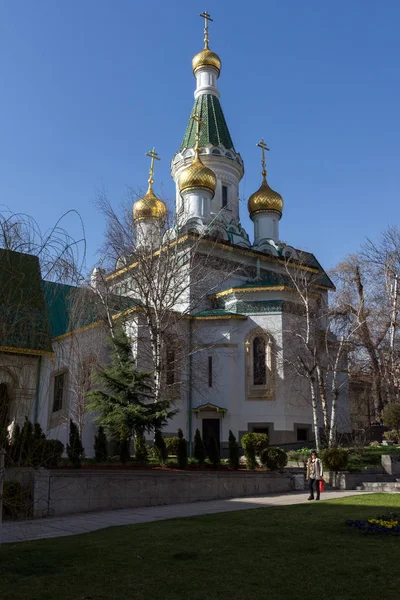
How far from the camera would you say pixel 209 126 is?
123ft

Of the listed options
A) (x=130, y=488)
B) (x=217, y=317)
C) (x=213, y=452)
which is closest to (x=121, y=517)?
(x=130, y=488)

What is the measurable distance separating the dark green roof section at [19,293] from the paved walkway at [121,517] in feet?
13.9

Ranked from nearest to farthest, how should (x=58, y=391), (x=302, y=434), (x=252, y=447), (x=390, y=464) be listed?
(x=252, y=447), (x=390, y=464), (x=302, y=434), (x=58, y=391)

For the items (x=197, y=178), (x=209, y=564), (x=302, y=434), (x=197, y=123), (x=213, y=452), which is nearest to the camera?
(x=209, y=564)

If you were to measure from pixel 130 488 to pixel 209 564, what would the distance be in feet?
24.6

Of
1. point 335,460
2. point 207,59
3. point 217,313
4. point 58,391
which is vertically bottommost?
point 335,460

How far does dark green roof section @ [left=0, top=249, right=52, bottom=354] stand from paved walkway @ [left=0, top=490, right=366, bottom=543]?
4.24 metres

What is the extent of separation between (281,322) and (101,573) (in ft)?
69.5

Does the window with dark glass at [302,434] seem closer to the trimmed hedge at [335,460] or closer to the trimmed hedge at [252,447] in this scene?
the trimmed hedge at [335,460]

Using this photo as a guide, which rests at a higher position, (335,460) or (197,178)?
(197,178)

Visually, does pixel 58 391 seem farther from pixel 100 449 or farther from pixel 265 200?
pixel 265 200

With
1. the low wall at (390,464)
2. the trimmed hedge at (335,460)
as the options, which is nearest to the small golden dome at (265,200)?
the low wall at (390,464)

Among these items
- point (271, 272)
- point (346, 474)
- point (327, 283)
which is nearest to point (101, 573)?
point (346, 474)

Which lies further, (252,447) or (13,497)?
(252,447)
